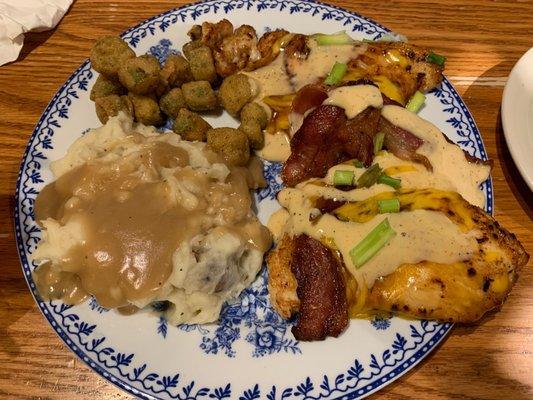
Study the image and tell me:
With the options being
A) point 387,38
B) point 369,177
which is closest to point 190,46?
point 387,38

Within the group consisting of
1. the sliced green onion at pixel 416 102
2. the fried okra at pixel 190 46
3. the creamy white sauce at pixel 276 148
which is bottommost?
the creamy white sauce at pixel 276 148

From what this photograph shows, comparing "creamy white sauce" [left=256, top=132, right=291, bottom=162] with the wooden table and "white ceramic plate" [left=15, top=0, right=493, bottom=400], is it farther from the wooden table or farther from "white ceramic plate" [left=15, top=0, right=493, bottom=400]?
the wooden table

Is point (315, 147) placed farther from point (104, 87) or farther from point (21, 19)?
point (21, 19)

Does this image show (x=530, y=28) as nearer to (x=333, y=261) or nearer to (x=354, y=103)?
(x=354, y=103)

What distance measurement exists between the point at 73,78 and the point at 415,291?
278 centimetres

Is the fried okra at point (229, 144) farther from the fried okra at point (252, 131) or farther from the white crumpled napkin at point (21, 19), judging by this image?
the white crumpled napkin at point (21, 19)

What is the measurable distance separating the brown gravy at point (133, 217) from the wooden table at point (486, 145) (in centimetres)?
34

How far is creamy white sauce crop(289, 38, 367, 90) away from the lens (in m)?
3.45

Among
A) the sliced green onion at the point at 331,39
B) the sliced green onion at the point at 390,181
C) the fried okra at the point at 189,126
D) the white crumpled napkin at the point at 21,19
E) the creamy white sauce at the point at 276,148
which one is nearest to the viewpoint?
the sliced green onion at the point at 390,181

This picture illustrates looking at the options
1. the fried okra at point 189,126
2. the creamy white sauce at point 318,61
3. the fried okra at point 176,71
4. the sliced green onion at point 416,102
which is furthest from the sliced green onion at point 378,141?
the fried okra at point 176,71

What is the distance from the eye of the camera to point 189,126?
10.7 feet

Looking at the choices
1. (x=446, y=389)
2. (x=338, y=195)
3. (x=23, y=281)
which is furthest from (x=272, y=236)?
(x=23, y=281)

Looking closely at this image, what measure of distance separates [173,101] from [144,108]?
21 cm

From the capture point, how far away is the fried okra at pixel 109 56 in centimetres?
324
